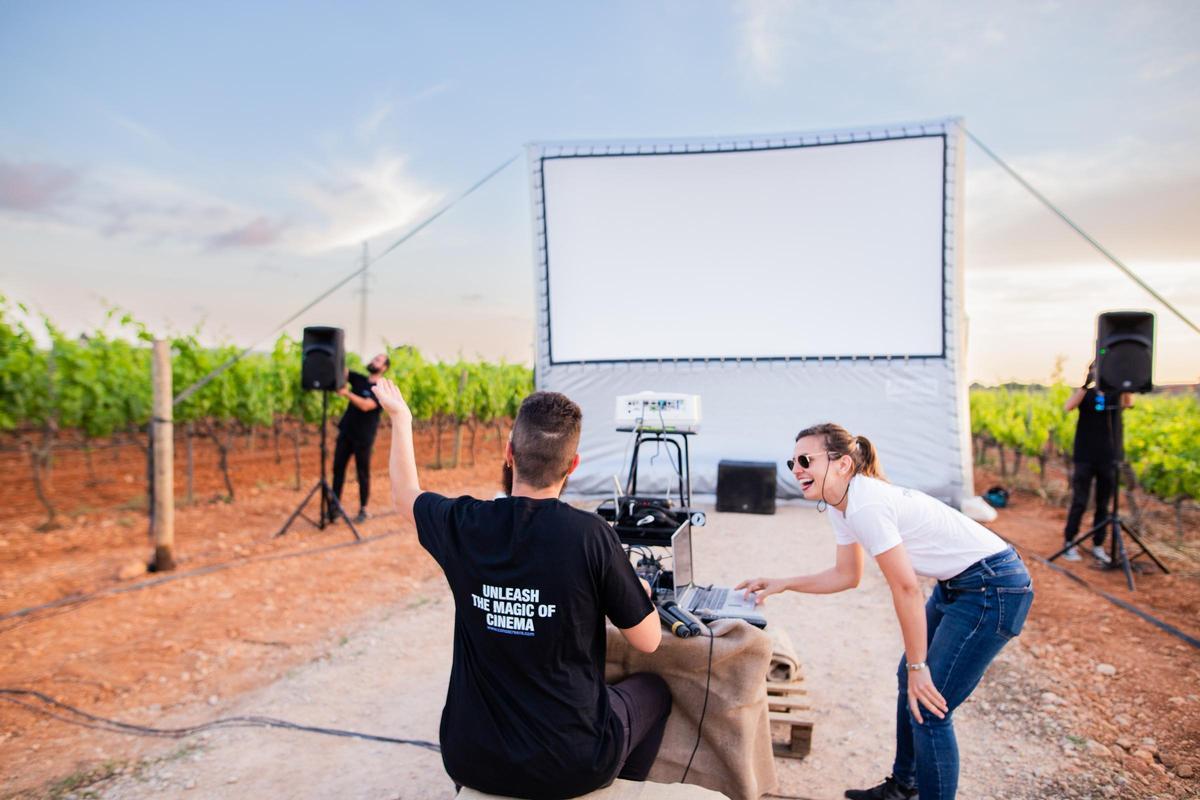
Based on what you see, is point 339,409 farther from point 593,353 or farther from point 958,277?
point 958,277

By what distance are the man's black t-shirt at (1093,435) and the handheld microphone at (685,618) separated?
495 cm

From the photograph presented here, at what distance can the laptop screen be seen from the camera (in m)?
2.68

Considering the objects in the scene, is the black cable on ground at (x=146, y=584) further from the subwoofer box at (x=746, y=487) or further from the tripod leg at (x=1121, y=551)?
the tripod leg at (x=1121, y=551)

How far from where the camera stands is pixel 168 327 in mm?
9711

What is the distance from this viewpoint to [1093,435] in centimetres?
579

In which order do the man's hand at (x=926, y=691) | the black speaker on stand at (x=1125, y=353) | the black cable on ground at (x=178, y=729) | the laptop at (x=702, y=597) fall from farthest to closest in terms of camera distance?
the black speaker on stand at (x=1125, y=353), the black cable on ground at (x=178, y=729), the laptop at (x=702, y=597), the man's hand at (x=926, y=691)

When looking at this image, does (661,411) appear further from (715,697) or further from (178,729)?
(178,729)

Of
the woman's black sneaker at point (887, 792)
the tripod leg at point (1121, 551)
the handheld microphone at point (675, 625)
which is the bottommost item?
the woman's black sneaker at point (887, 792)

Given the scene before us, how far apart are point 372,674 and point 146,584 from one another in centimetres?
263

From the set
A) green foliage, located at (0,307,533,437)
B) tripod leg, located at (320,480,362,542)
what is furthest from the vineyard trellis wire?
tripod leg, located at (320,480,362,542)

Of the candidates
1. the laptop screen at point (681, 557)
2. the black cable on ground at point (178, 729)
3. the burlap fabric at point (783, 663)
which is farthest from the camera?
the black cable on ground at point (178, 729)

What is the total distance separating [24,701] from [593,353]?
606cm

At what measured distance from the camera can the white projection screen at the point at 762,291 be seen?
8078 millimetres

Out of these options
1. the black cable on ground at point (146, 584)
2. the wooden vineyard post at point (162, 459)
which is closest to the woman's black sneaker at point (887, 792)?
the black cable on ground at point (146, 584)
